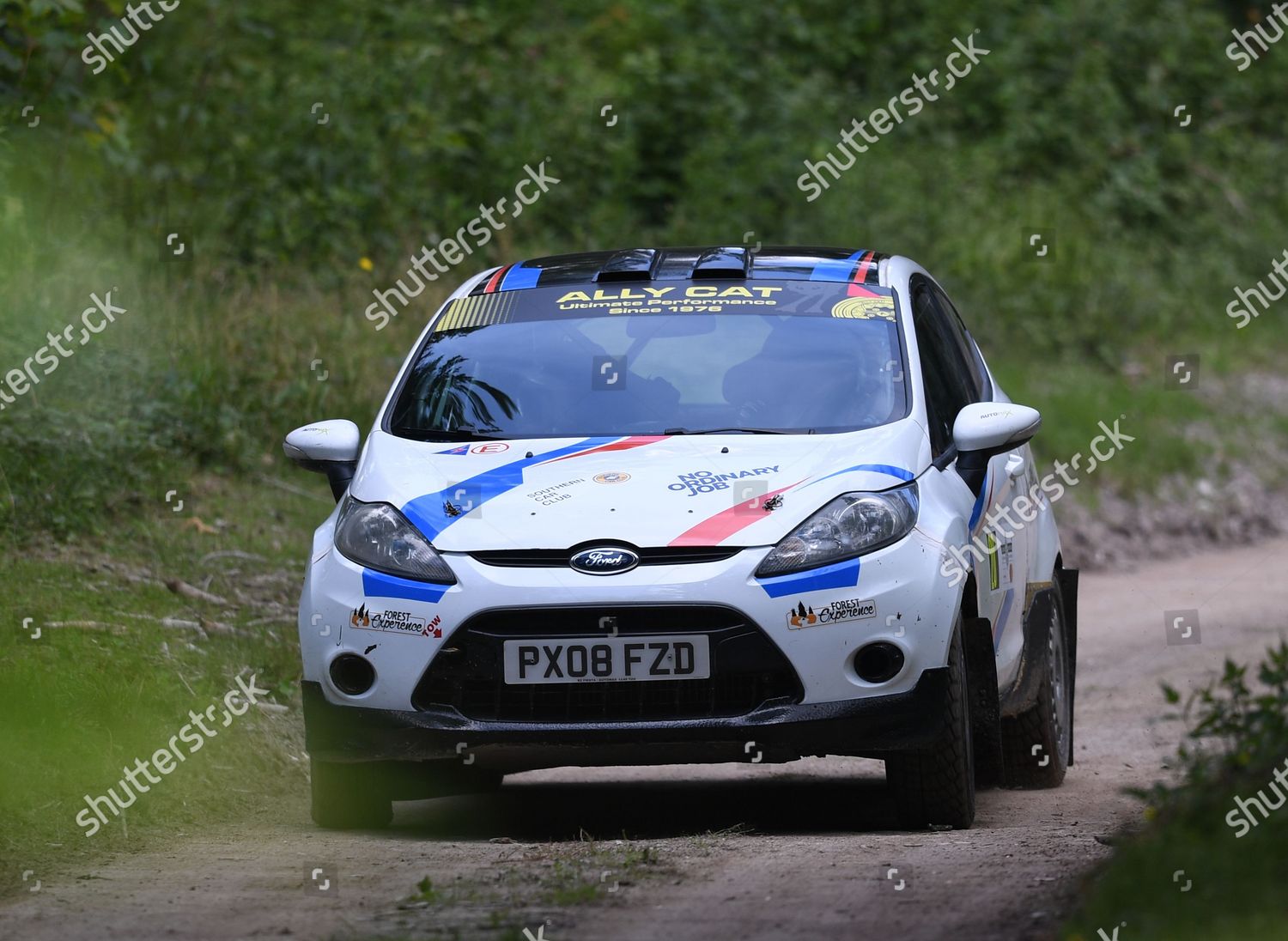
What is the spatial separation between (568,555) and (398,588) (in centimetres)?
51

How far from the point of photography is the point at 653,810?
709 centimetres

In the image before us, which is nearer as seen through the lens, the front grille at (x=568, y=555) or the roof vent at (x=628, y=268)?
the front grille at (x=568, y=555)

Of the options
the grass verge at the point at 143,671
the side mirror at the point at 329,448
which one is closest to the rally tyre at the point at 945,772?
the side mirror at the point at 329,448

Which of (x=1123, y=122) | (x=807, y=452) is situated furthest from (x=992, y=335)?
(x=807, y=452)

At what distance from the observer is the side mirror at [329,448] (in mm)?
6535

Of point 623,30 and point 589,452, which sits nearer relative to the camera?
point 589,452

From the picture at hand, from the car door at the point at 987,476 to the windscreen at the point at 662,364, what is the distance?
0.19 m

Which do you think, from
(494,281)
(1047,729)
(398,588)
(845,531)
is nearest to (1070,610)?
(1047,729)

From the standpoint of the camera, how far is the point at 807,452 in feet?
19.9

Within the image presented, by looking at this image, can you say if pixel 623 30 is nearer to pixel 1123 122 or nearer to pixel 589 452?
pixel 1123 122

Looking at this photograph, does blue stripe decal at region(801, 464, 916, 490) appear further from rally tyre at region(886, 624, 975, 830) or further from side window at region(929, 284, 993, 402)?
side window at region(929, 284, 993, 402)

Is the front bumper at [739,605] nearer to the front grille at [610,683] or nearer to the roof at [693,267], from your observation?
the front grille at [610,683]

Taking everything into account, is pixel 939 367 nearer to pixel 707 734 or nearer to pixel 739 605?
pixel 739 605

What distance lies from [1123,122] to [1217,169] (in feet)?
3.80
